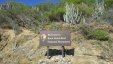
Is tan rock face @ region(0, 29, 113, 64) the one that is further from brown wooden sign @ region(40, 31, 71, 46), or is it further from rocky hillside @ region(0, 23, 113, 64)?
brown wooden sign @ region(40, 31, 71, 46)

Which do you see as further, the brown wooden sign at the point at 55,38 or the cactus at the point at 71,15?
the cactus at the point at 71,15

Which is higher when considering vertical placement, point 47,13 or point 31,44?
point 47,13

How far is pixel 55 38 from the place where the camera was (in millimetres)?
17844

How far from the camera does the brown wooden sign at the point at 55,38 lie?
17.8 metres

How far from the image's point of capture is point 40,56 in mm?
18109

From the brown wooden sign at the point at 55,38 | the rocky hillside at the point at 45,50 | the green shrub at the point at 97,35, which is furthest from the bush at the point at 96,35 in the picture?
the brown wooden sign at the point at 55,38

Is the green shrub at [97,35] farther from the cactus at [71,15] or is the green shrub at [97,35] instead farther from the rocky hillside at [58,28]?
the cactus at [71,15]

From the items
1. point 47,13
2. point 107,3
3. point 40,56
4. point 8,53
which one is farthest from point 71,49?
point 107,3

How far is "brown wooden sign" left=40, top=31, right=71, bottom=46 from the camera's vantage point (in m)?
17.8

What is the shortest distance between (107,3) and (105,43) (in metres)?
9.08

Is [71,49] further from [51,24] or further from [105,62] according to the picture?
[51,24]

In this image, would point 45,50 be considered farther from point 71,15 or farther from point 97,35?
point 71,15

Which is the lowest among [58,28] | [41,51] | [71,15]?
[41,51]

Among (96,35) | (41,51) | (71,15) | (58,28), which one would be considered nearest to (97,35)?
(96,35)
